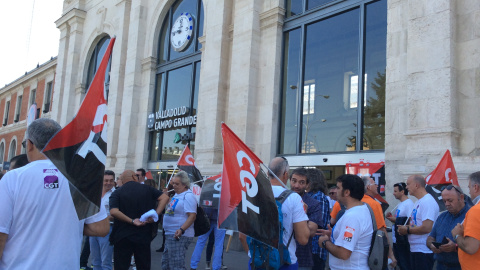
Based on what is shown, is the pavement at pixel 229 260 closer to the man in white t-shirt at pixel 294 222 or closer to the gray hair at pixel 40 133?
the man in white t-shirt at pixel 294 222

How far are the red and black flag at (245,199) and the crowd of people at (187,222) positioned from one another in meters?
0.26

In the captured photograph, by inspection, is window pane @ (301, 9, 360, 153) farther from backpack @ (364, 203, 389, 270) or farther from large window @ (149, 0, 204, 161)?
backpack @ (364, 203, 389, 270)

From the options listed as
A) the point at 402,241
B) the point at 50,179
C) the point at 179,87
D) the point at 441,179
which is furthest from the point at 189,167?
the point at 179,87

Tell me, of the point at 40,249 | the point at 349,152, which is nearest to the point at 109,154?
the point at 349,152

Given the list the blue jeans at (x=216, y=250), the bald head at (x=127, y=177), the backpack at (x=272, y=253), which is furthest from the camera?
the blue jeans at (x=216, y=250)

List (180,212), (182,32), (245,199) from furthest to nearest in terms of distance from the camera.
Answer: (182,32) < (180,212) < (245,199)

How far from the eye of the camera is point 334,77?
11250 millimetres

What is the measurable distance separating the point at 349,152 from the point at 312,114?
1699mm

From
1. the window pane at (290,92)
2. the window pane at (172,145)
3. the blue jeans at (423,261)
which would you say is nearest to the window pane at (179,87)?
the window pane at (172,145)

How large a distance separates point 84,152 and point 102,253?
410cm

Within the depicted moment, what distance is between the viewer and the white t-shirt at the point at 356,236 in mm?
3572

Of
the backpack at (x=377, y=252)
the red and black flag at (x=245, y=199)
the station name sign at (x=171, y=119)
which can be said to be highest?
the station name sign at (x=171, y=119)

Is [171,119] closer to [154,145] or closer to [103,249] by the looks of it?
[154,145]

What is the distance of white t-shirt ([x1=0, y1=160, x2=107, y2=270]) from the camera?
2.37m
